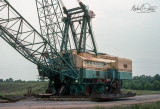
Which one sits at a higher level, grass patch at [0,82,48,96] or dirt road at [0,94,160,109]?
dirt road at [0,94,160,109]

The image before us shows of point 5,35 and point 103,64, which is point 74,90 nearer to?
point 103,64

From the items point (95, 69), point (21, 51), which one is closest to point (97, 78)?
point (95, 69)

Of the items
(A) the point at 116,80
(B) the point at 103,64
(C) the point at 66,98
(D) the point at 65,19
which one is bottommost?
(C) the point at 66,98

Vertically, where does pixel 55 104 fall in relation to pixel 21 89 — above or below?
above

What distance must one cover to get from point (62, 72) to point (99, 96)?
6209 millimetres

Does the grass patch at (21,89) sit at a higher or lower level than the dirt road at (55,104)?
lower

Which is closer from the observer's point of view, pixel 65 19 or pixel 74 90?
pixel 74 90

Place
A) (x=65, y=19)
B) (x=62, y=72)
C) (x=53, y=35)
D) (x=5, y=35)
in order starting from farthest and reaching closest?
(x=65, y=19) → (x=53, y=35) → (x=62, y=72) → (x=5, y=35)

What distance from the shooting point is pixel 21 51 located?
24.5 m

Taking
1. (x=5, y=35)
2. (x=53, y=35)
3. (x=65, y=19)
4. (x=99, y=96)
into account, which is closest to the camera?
(x=5, y=35)

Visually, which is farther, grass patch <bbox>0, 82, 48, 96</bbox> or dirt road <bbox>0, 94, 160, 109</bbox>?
grass patch <bbox>0, 82, 48, 96</bbox>

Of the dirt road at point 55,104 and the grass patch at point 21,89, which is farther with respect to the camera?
the grass patch at point 21,89

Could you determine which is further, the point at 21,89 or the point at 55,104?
the point at 21,89

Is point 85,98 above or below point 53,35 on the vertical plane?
below
